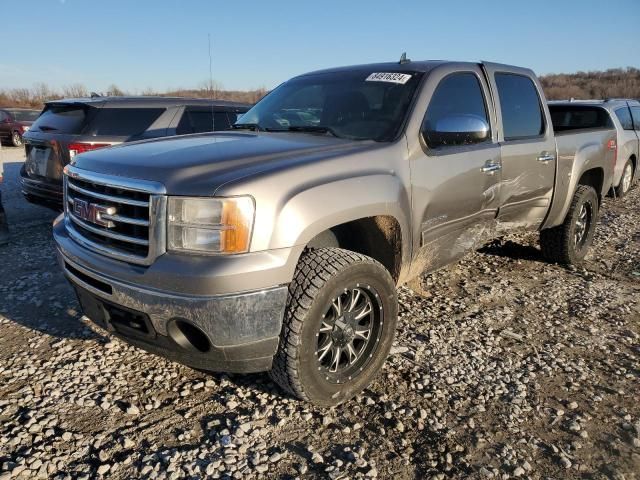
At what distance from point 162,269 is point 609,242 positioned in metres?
5.95

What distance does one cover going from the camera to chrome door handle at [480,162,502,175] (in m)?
3.43

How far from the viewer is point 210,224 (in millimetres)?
2152

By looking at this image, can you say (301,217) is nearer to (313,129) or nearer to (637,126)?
(313,129)

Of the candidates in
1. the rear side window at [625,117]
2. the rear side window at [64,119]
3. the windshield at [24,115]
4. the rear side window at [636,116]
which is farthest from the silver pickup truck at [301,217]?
the windshield at [24,115]

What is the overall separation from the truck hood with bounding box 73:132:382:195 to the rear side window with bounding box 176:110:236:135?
3413 millimetres

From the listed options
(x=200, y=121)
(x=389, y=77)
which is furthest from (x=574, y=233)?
(x=200, y=121)

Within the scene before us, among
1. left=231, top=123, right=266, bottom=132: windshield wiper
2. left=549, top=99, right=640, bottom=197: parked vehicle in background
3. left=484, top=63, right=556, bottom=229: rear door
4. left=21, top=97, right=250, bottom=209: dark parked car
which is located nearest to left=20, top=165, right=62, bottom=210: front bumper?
left=21, top=97, right=250, bottom=209: dark parked car

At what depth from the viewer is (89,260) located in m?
2.48

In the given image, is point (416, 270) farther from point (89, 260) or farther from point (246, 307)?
point (89, 260)

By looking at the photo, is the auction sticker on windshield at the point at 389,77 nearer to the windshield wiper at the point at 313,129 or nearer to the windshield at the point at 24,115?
the windshield wiper at the point at 313,129

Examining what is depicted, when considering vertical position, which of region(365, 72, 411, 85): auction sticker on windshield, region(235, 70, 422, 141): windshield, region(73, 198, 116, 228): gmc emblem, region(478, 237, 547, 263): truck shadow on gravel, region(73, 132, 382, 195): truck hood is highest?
region(365, 72, 411, 85): auction sticker on windshield

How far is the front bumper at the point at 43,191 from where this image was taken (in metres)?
5.43

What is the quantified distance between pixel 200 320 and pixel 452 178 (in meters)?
1.89

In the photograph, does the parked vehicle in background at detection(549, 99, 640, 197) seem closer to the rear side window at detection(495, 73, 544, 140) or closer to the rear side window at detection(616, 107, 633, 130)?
the rear side window at detection(616, 107, 633, 130)
